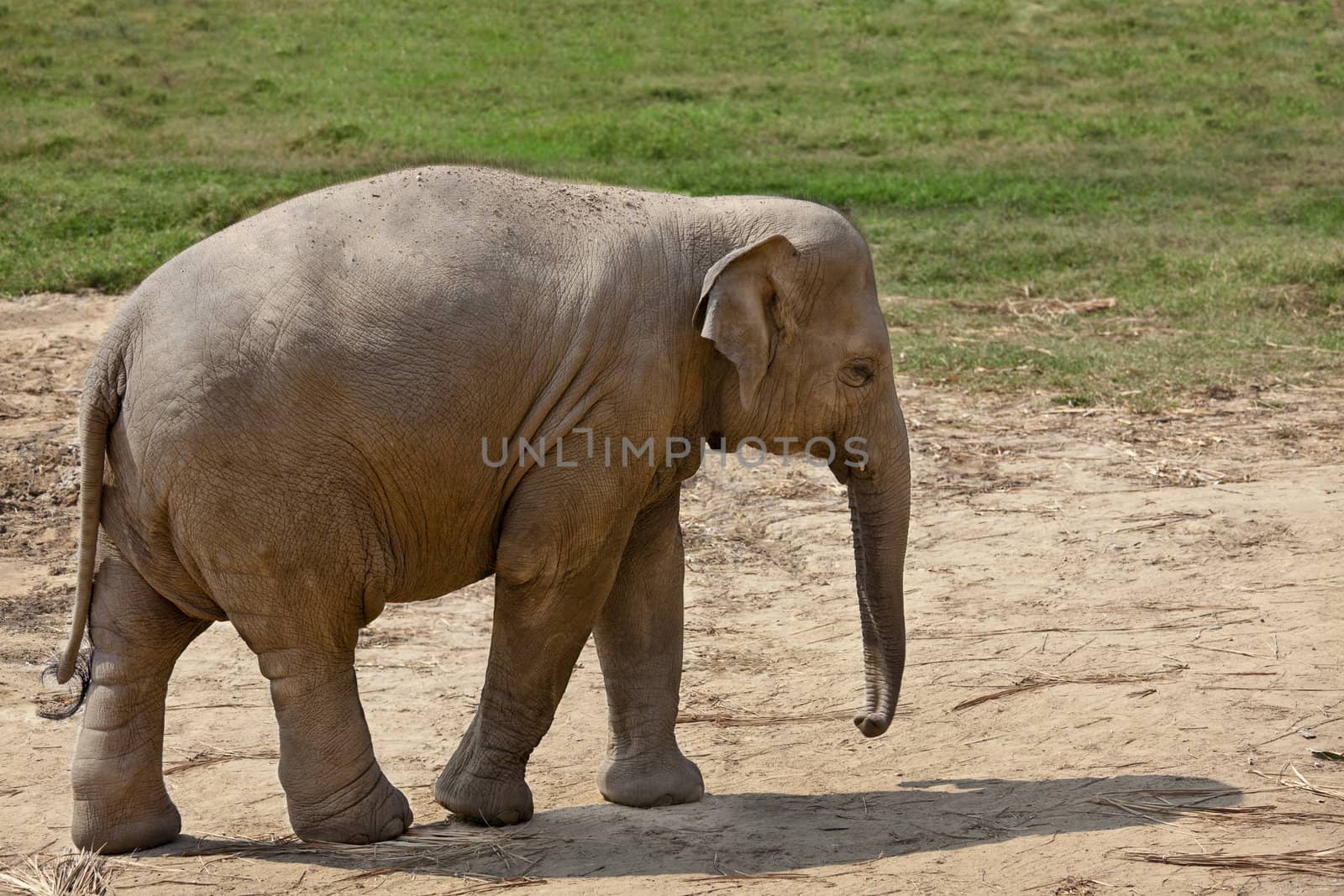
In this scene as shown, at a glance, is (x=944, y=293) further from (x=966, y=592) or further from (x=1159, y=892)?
(x=1159, y=892)

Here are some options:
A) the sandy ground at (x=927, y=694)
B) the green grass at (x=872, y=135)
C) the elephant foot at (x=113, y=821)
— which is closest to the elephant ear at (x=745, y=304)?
the green grass at (x=872, y=135)

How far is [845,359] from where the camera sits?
4.38 m

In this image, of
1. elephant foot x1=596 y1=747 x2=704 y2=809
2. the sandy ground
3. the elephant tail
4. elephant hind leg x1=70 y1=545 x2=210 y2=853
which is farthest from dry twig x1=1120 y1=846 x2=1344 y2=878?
the elephant tail

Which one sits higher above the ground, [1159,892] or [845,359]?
[845,359]

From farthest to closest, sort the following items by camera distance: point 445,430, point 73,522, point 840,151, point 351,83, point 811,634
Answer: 1. point 351,83
2. point 840,151
3. point 73,522
4. point 811,634
5. point 445,430

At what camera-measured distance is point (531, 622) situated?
4195 millimetres

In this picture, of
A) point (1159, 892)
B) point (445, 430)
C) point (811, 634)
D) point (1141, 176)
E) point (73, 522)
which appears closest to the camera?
point (1159, 892)

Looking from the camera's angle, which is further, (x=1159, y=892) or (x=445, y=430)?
(x=445, y=430)

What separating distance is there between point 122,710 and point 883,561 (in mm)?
2027

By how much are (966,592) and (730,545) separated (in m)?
1.10

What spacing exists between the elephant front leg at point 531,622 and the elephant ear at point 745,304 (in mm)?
461

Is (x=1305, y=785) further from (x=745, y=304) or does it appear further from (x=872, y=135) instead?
(x=872, y=135)

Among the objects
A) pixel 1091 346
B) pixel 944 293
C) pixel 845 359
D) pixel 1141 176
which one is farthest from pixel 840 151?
pixel 845 359

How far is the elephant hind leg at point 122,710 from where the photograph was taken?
410 cm
